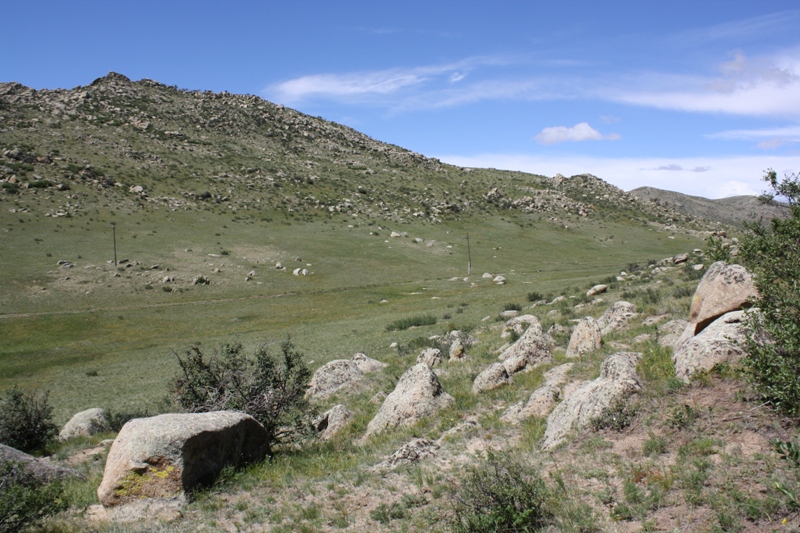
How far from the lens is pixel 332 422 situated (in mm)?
12828

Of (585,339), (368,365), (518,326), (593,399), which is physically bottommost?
(368,365)

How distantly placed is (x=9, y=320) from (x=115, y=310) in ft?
25.4

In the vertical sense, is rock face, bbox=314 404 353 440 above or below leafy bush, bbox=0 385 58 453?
above

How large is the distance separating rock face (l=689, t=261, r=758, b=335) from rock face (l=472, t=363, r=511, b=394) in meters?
4.78

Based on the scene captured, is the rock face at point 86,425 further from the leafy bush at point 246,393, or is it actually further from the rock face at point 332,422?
the rock face at point 332,422

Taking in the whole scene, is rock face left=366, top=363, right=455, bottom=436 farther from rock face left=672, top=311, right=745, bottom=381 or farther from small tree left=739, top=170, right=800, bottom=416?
small tree left=739, top=170, right=800, bottom=416

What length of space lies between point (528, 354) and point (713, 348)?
19.7 feet

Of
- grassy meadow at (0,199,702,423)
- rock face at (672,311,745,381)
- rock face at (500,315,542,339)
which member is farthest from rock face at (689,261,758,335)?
grassy meadow at (0,199,702,423)

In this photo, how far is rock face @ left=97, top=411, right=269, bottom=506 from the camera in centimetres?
790

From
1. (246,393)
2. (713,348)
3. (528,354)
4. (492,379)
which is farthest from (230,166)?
(713,348)

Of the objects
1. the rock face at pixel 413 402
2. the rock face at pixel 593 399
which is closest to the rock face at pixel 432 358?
the rock face at pixel 413 402

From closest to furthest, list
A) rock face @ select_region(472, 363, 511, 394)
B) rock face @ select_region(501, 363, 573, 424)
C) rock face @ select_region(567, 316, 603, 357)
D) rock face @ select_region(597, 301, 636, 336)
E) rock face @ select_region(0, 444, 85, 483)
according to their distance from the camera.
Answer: rock face @ select_region(0, 444, 85, 483)
rock face @ select_region(501, 363, 573, 424)
rock face @ select_region(472, 363, 511, 394)
rock face @ select_region(567, 316, 603, 357)
rock face @ select_region(597, 301, 636, 336)

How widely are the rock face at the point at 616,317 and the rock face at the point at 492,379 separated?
478 centimetres

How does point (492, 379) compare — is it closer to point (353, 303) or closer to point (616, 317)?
point (616, 317)
